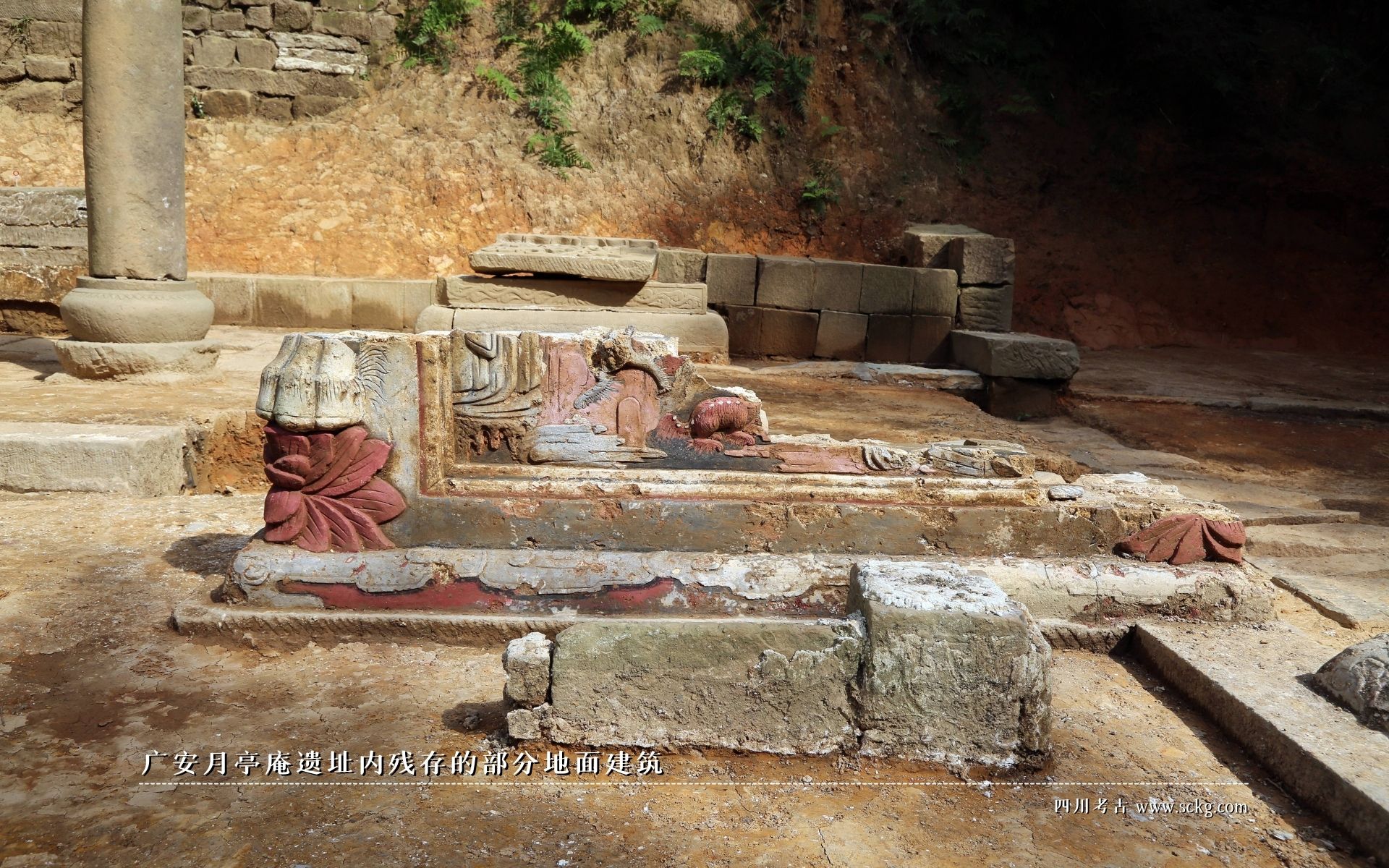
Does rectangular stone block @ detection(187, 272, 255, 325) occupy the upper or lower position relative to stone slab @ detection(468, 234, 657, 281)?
lower

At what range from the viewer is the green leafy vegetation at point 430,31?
12438 millimetres

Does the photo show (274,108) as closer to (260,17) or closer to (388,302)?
(260,17)

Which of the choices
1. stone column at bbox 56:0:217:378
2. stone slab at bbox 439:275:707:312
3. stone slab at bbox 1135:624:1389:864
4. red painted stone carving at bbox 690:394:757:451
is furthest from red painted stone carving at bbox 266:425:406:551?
stone slab at bbox 439:275:707:312

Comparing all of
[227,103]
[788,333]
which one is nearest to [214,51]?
[227,103]

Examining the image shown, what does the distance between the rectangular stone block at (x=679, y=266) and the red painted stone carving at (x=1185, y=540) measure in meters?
5.90

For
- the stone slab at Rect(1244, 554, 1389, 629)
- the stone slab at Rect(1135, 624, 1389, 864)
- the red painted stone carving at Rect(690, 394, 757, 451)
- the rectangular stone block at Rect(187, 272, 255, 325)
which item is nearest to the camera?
the stone slab at Rect(1135, 624, 1389, 864)

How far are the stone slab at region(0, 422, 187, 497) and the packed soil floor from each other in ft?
2.67

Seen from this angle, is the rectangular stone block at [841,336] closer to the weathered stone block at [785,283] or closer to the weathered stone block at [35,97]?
the weathered stone block at [785,283]

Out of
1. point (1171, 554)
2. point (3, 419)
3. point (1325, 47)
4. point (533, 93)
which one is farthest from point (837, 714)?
point (1325, 47)

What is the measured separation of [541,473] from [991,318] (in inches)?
267

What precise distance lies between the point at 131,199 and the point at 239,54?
6221mm

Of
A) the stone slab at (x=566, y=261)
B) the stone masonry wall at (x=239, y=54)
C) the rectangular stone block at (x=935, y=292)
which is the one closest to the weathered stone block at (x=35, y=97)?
the stone masonry wall at (x=239, y=54)

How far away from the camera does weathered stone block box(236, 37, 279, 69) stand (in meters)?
12.0

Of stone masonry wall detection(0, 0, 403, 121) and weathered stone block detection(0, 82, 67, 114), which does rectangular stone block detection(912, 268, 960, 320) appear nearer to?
stone masonry wall detection(0, 0, 403, 121)
